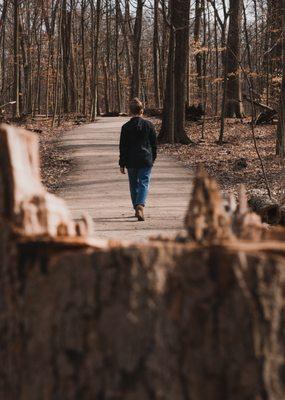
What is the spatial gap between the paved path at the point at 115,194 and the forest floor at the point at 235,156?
989 millimetres

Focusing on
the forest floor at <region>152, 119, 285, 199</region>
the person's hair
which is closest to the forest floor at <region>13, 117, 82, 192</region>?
the forest floor at <region>152, 119, 285, 199</region>

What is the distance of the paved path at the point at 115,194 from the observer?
30.0ft

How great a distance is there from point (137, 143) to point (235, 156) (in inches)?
439

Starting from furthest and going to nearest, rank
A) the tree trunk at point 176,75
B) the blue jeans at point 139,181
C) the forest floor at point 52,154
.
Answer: the tree trunk at point 176,75 < the forest floor at point 52,154 < the blue jeans at point 139,181

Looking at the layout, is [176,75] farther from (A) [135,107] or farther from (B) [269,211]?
(B) [269,211]

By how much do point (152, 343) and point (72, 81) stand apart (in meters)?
45.4

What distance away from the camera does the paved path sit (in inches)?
360

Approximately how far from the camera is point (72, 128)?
108ft

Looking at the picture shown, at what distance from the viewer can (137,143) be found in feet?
30.8

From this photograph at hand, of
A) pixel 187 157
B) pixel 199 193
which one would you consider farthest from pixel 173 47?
pixel 199 193

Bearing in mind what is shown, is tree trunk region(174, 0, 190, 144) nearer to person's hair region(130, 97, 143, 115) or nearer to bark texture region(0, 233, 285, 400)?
person's hair region(130, 97, 143, 115)

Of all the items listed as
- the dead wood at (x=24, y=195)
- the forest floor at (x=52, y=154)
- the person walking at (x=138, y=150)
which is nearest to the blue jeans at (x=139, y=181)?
the person walking at (x=138, y=150)

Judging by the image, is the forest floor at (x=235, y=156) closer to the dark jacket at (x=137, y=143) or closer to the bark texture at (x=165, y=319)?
the dark jacket at (x=137, y=143)

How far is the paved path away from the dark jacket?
936 millimetres
